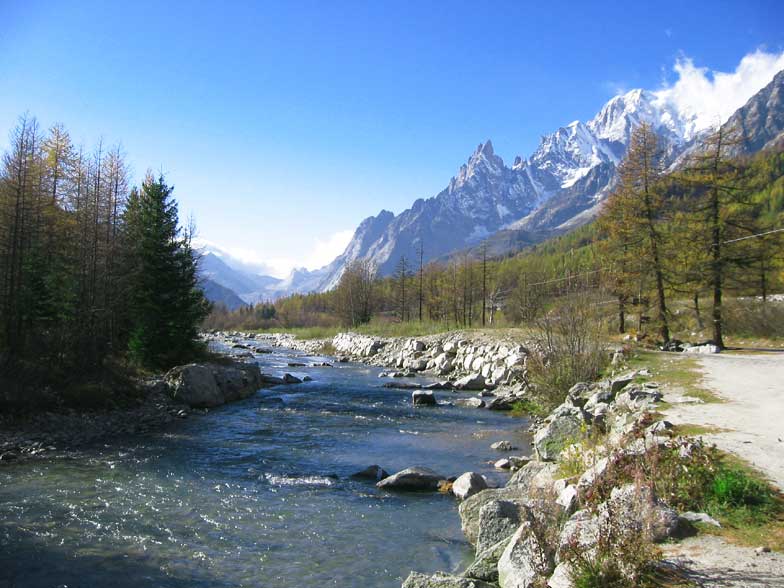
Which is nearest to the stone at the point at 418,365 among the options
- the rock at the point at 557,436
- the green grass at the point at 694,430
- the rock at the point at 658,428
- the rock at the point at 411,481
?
the rock at the point at 557,436

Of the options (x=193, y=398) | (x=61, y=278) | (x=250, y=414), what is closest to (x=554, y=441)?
(x=250, y=414)

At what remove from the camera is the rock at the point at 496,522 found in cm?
744

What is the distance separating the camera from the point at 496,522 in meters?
7.59

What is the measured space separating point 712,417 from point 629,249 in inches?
913

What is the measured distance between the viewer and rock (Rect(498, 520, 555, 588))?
16.6ft

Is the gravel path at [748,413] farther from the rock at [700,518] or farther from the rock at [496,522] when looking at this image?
the rock at [496,522]

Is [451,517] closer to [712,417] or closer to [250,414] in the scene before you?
[712,417]

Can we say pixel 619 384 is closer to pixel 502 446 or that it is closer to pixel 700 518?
pixel 502 446

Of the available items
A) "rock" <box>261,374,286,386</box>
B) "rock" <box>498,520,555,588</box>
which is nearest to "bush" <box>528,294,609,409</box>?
"rock" <box>498,520,555,588</box>

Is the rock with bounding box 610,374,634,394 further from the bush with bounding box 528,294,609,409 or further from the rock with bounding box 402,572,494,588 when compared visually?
the rock with bounding box 402,572,494,588

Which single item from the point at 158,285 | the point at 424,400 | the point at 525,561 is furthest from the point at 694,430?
the point at 158,285

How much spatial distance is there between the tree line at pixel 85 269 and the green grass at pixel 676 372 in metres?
20.8

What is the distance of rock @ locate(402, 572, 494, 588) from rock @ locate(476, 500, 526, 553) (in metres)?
1.53

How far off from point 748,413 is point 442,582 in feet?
29.4
